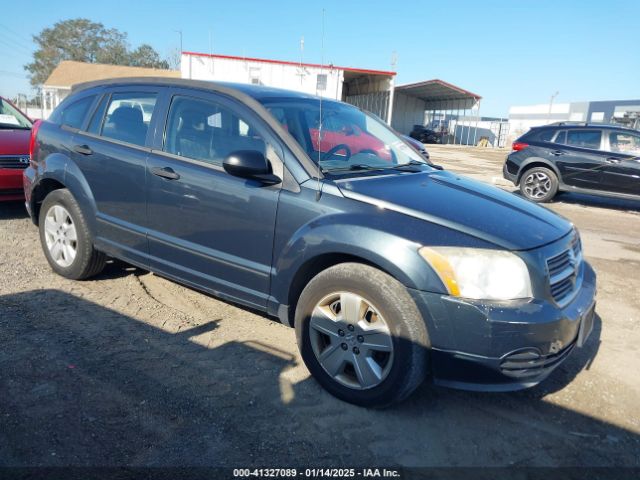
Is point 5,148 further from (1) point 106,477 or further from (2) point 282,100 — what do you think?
(1) point 106,477

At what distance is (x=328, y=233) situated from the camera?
2.74 m

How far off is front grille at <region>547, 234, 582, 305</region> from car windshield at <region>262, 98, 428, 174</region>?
4.28 ft

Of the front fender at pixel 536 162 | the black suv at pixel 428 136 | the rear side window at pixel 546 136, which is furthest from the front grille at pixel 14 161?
the black suv at pixel 428 136

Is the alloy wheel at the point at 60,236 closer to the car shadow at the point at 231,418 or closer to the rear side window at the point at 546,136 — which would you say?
the car shadow at the point at 231,418

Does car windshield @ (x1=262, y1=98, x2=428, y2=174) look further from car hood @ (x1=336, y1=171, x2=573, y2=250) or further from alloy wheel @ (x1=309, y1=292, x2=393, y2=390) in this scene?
alloy wheel @ (x1=309, y1=292, x2=393, y2=390)

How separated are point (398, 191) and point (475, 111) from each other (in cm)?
4446

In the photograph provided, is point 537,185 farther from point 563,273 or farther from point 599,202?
point 563,273

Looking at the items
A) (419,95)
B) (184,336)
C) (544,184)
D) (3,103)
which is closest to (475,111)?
(419,95)

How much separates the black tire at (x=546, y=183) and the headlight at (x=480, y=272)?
8.05 meters

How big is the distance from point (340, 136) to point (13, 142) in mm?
5017

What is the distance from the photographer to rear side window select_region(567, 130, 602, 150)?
9.53 m

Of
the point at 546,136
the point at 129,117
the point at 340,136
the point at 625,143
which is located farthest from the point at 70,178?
the point at 625,143

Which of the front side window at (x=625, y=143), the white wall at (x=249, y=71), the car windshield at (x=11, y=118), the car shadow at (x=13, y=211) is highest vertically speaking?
the white wall at (x=249, y=71)

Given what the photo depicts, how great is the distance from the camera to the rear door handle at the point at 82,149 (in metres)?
4.06
